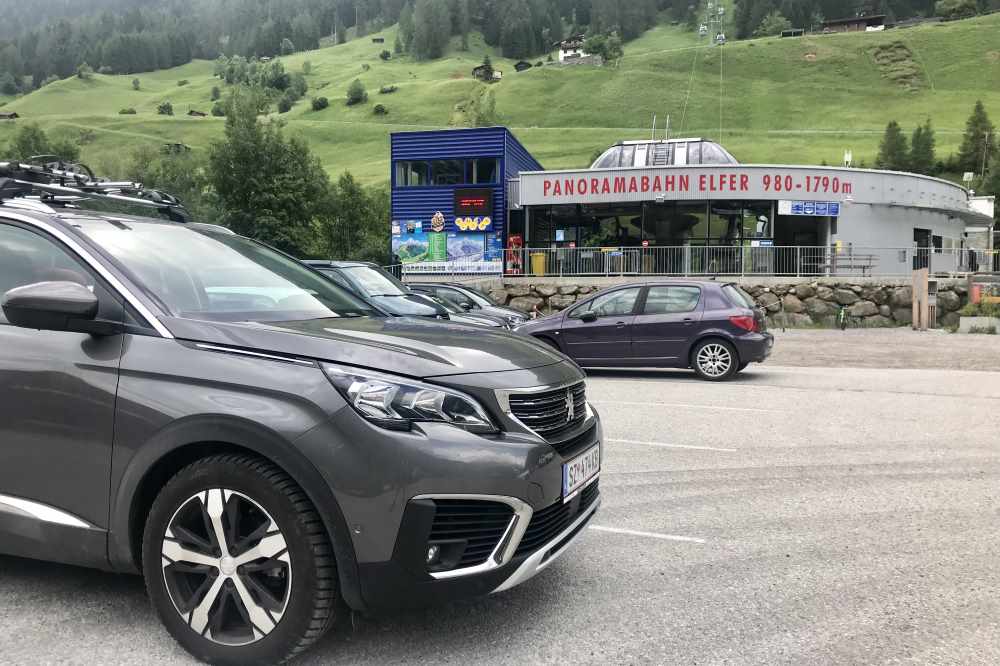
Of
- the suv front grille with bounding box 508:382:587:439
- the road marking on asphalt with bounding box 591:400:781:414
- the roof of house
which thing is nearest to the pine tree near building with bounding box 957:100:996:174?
the roof of house

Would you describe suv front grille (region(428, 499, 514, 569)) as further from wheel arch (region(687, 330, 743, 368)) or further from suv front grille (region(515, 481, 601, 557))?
wheel arch (region(687, 330, 743, 368))

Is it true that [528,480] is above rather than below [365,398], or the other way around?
below

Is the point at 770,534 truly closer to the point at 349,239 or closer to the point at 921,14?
the point at 349,239

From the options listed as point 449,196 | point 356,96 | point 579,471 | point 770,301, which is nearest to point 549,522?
point 579,471

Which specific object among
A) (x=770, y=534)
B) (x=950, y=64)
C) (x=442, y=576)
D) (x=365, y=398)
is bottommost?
(x=770, y=534)

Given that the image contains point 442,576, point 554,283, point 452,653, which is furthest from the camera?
point 554,283

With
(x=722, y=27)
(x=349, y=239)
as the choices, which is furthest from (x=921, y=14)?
(x=349, y=239)

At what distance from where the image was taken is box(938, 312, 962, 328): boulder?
862 inches

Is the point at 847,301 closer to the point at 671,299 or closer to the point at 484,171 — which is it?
the point at 671,299

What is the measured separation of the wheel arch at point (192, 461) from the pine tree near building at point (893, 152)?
8621 cm

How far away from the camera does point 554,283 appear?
2519 cm

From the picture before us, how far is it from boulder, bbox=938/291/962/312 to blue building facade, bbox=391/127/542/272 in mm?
15659

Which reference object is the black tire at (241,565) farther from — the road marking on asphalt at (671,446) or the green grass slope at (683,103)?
the green grass slope at (683,103)

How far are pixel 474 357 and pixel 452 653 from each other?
117cm
